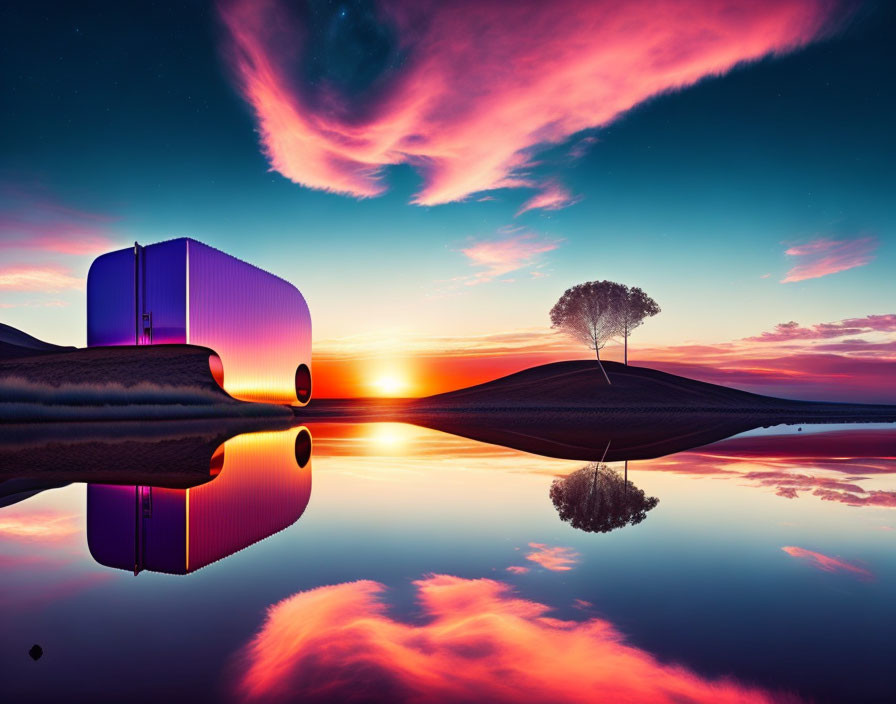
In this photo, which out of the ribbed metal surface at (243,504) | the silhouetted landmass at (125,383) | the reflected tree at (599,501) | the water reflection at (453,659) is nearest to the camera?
the water reflection at (453,659)

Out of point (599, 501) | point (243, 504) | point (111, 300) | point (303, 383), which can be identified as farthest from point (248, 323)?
point (599, 501)

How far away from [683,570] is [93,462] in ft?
50.5

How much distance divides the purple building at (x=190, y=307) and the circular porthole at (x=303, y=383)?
5868 millimetres

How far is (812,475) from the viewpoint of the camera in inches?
548

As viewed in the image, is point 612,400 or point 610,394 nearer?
point 612,400

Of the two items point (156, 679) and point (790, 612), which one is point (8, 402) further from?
point (790, 612)

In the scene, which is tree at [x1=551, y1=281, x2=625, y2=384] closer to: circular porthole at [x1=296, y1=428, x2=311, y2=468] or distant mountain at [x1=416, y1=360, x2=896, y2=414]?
distant mountain at [x1=416, y1=360, x2=896, y2=414]

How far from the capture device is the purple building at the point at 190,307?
124 feet

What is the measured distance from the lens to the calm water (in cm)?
376

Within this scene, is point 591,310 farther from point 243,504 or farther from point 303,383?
point 243,504

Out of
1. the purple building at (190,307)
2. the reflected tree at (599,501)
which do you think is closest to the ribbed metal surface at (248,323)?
the purple building at (190,307)

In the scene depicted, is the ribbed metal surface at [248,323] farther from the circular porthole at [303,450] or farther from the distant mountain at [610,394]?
the distant mountain at [610,394]

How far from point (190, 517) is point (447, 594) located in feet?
17.4

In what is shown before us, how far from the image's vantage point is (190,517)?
876cm
